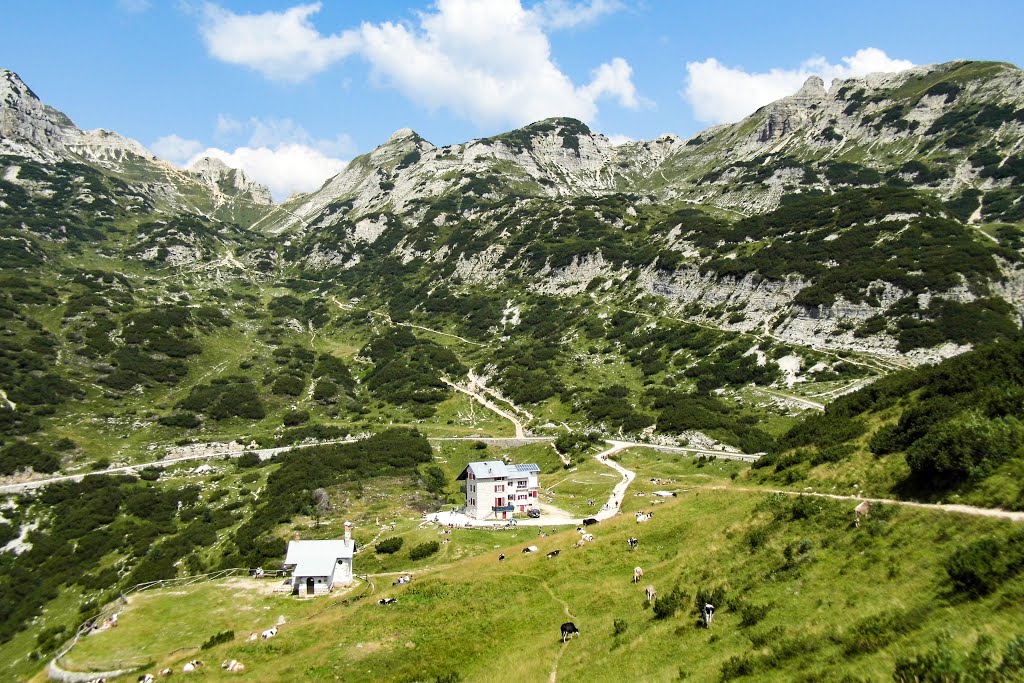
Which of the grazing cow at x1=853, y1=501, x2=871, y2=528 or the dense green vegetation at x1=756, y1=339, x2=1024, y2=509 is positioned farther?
the grazing cow at x1=853, y1=501, x2=871, y2=528

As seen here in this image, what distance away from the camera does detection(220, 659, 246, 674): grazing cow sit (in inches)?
1027

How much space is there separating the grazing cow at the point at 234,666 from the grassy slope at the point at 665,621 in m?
0.43

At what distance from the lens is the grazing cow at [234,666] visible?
26094mm

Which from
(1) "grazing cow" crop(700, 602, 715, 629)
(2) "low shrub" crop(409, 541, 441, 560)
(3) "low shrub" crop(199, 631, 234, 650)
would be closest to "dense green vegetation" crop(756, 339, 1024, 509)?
(1) "grazing cow" crop(700, 602, 715, 629)

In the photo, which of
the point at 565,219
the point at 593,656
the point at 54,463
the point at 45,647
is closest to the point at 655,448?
the point at 593,656

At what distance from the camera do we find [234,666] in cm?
2636

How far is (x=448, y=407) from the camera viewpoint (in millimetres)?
115750

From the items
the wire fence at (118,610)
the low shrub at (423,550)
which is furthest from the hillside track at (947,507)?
the wire fence at (118,610)

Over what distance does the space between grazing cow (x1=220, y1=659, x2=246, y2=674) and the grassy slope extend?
1.40ft

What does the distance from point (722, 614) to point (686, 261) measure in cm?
13122

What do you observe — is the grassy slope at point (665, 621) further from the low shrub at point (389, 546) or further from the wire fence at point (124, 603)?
the low shrub at point (389, 546)

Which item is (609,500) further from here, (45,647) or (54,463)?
(54,463)

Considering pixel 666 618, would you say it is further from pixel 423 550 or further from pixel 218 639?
pixel 423 550

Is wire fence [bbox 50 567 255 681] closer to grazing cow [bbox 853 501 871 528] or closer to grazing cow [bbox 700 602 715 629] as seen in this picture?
grazing cow [bbox 700 602 715 629]
